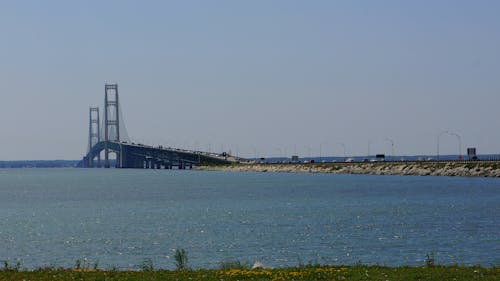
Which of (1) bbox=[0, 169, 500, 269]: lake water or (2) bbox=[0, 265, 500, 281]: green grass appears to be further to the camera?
(1) bbox=[0, 169, 500, 269]: lake water

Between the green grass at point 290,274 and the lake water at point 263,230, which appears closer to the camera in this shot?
the green grass at point 290,274

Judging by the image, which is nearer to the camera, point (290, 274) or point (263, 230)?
point (290, 274)

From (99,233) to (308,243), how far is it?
17065mm

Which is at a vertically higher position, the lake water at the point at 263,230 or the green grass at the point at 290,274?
the green grass at the point at 290,274

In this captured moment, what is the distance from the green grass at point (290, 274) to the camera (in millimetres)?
24625

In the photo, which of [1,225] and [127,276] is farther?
[1,225]

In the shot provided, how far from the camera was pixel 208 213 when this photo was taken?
7612cm

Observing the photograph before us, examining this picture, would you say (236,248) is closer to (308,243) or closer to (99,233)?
(308,243)

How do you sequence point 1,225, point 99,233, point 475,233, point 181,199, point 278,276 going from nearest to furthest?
point 278,276 < point 475,233 < point 99,233 < point 1,225 < point 181,199

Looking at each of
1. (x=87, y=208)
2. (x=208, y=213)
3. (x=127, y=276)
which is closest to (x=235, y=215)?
(x=208, y=213)

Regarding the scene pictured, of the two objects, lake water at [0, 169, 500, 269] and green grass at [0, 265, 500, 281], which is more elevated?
green grass at [0, 265, 500, 281]

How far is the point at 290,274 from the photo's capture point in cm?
2525

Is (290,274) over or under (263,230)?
over

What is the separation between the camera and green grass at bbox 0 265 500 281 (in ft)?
80.8
